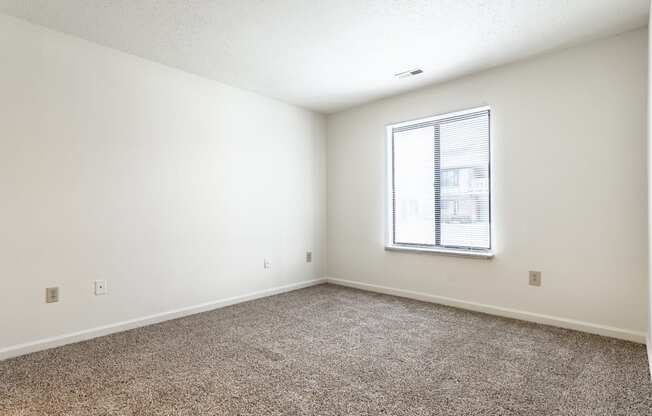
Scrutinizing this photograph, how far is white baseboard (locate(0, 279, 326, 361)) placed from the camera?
8.18 feet

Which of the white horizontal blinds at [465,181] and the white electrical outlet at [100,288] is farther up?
the white horizontal blinds at [465,181]

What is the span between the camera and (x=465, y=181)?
3664 millimetres

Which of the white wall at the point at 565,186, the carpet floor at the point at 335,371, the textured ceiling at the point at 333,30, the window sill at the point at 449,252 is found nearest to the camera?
the carpet floor at the point at 335,371

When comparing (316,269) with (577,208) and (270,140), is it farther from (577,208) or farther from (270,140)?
(577,208)

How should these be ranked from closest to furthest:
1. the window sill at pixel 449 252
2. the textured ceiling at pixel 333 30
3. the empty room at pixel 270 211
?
the empty room at pixel 270 211, the textured ceiling at pixel 333 30, the window sill at pixel 449 252

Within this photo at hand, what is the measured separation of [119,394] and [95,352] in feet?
2.52

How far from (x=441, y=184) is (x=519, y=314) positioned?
1.44 m

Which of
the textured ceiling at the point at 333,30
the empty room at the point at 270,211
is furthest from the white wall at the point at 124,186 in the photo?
the textured ceiling at the point at 333,30

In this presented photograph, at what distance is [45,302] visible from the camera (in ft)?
8.58

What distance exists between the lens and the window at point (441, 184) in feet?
11.7

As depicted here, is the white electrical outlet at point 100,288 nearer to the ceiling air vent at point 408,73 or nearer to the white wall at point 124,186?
the white wall at point 124,186

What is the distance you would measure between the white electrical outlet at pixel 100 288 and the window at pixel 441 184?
286 centimetres

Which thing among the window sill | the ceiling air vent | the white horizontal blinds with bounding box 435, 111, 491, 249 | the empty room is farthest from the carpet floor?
the ceiling air vent

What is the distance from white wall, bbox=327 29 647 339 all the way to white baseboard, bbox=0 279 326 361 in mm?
1879
